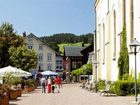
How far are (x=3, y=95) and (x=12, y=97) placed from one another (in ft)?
28.4

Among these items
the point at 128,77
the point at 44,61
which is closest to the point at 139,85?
the point at 128,77

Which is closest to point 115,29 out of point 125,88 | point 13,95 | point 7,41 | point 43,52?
point 125,88

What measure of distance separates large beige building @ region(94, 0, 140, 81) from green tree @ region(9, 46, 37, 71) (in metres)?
15.9

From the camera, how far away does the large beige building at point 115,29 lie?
39.0 metres

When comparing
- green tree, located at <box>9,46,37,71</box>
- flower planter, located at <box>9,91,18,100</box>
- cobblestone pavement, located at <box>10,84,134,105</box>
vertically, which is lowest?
cobblestone pavement, located at <box>10,84,134,105</box>

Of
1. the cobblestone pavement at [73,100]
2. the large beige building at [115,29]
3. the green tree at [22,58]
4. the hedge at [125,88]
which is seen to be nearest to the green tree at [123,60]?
the large beige building at [115,29]

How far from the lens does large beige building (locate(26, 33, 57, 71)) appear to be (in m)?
133

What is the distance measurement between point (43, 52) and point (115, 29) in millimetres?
87238

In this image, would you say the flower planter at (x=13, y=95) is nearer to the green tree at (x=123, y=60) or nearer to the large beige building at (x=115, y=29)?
the large beige building at (x=115, y=29)

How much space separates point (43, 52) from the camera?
136 m

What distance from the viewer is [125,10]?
43.2 meters

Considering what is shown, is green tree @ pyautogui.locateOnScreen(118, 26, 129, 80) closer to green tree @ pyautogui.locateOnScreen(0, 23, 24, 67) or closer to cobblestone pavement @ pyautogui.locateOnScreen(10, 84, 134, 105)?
cobblestone pavement @ pyautogui.locateOnScreen(10, 84, 134, 105)

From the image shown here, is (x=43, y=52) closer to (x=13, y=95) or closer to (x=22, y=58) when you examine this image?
(x=22, y=58)

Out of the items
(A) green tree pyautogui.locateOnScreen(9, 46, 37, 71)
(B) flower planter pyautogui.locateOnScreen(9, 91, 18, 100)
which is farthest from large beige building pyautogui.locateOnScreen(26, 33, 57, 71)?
(B) flower planter pyautogui.locateOnScreen(9, 91, 18, 100)
